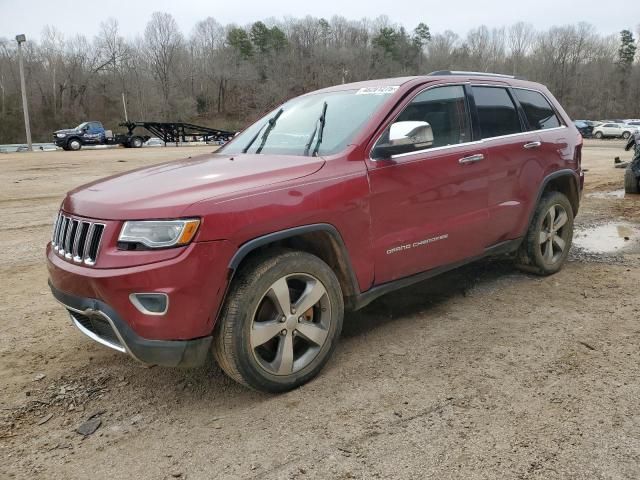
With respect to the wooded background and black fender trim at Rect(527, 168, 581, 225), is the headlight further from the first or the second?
the wooded background

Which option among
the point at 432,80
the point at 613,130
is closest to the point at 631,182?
the point at 432,80

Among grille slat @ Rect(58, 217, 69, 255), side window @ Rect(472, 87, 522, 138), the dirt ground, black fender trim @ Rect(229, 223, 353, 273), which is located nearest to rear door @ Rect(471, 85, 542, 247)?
side window @ Rect(472, 87, 522, 138)

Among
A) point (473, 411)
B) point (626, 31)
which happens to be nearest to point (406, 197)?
point (473, 411)

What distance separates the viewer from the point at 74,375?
3.44 meters

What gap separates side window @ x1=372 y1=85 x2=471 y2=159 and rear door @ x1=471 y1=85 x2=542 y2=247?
23cm

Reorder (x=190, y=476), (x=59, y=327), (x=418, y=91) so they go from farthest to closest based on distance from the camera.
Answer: (x=59, y=327) → (x=418, y=91) → (x=190, y=476)

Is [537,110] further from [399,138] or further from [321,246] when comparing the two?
[321,246]

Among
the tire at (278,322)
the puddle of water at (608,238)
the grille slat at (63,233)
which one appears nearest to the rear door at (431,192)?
the tire at (278,322)

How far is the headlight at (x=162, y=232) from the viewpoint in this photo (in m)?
2.62

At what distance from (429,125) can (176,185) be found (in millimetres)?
1779

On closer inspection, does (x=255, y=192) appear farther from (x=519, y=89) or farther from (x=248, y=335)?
(x=519, y=89)

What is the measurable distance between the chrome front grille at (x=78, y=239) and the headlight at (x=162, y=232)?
224mm

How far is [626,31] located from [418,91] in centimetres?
12237

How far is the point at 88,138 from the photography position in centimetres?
3688
